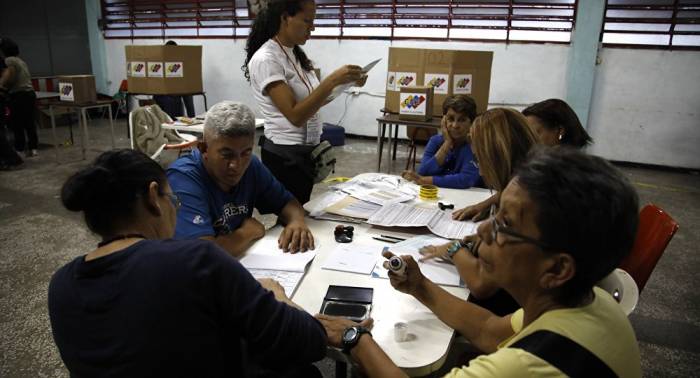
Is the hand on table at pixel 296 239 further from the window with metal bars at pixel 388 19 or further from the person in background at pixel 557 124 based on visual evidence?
the window with metal bars at pixel 388 19

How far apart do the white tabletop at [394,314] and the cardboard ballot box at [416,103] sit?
320 cm

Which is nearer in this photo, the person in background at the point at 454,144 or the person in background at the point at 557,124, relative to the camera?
the person in background at the point at 557,124

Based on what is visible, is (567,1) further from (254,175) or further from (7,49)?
(7,49)

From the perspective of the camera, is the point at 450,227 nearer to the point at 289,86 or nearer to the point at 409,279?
the point at 409,279

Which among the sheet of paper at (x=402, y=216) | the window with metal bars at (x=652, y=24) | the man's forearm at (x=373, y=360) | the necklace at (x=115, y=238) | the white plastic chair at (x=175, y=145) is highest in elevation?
the window with metal bars at (x=652, y=24)

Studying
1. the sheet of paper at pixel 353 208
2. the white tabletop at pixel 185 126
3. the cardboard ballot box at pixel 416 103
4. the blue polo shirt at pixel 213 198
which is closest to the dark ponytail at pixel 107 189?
the blue polo shirt at pixel 213 198

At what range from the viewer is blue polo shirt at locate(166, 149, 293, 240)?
58.2 inches

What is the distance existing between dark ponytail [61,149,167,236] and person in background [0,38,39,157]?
250 inches

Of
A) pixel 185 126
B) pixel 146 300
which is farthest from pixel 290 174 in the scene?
pixel 185 126

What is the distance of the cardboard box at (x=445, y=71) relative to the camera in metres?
4.85

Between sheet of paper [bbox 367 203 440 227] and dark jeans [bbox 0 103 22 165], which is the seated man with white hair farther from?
dark jeans [bbox 0 103 22 165]

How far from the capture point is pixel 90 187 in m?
0.90

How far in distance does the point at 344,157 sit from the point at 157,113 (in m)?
2.44

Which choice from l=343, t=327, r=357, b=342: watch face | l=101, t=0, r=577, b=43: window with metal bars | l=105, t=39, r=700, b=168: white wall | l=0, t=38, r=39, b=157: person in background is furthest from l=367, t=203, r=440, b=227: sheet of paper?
l=0, t=38, r=39, b=157: person in background
